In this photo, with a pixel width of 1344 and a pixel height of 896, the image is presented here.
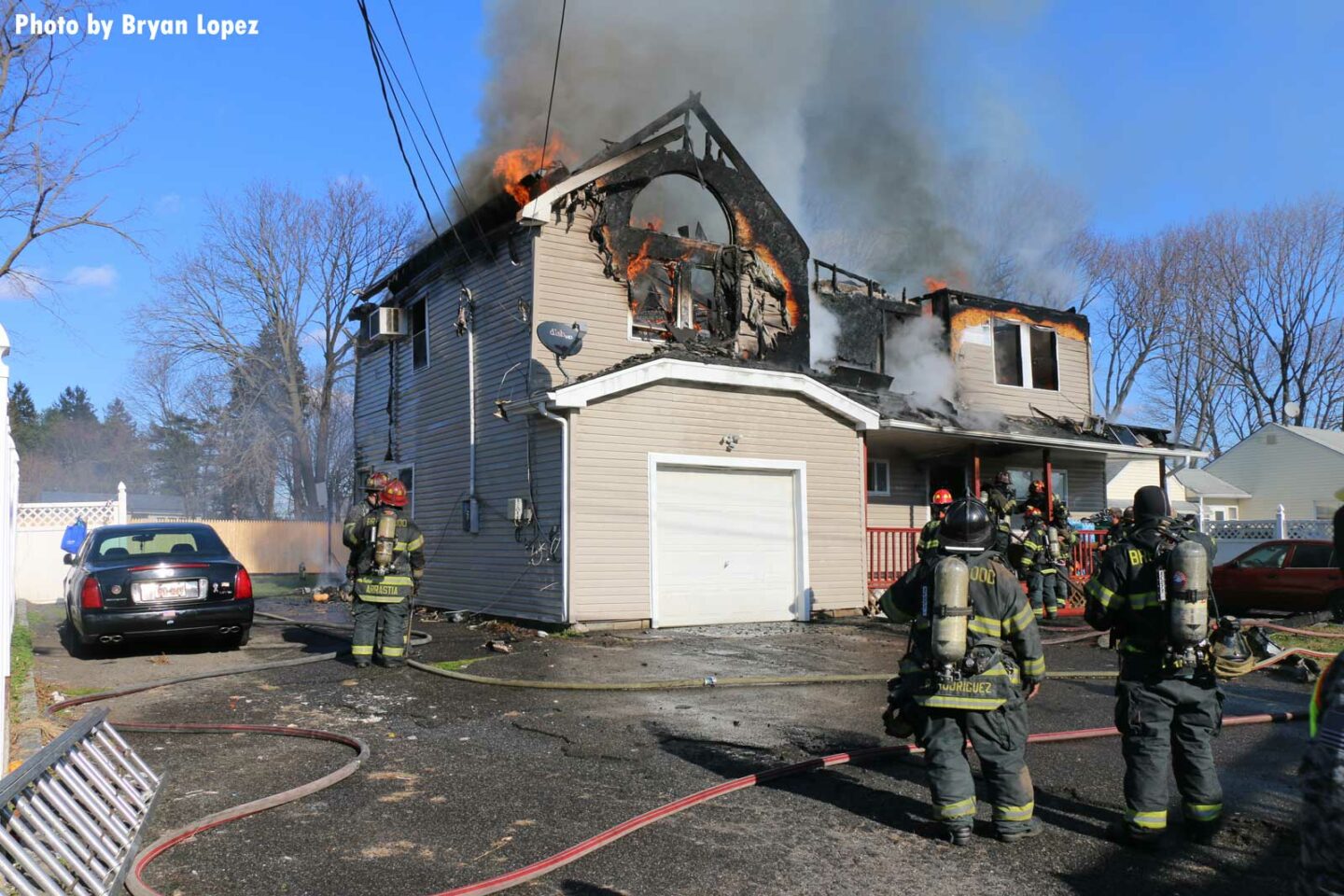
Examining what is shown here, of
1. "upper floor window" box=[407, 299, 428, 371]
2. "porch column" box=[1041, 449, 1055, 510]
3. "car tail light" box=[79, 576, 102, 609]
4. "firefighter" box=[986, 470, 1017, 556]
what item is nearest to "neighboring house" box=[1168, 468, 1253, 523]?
"porch column" box=[1041, 449, 1055, 510]

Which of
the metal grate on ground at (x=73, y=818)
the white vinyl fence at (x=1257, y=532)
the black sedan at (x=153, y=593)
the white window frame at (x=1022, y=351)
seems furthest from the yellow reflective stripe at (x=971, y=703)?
the white vinyl fence at (x=1257, y=532)

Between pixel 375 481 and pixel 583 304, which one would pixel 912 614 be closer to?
pixel 375 481

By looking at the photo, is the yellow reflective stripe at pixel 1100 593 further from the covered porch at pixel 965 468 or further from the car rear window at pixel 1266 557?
the car rear window at pixel 1266 557

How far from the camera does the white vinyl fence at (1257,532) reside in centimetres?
2138

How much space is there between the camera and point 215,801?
4840 millimetres

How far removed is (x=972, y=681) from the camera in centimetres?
431

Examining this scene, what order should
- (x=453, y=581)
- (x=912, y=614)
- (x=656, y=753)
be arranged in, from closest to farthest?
(x=912, y=614)
(x=656, y=753)
(x=453, y=581)

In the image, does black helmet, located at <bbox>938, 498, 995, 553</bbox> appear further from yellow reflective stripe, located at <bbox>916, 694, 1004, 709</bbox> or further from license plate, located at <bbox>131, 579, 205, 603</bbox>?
license plate, located at <bbox>131, 579, 205, 603</bbox>

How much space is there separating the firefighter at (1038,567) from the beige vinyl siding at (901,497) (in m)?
3.66

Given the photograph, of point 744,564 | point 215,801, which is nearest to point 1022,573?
point 744,564

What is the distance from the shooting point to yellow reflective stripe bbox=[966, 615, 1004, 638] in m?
4.38

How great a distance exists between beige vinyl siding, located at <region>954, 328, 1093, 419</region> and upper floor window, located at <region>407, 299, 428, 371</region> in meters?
9.73

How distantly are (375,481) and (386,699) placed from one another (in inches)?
87.9

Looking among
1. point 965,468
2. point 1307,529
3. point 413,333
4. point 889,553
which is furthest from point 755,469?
point 1307,529
